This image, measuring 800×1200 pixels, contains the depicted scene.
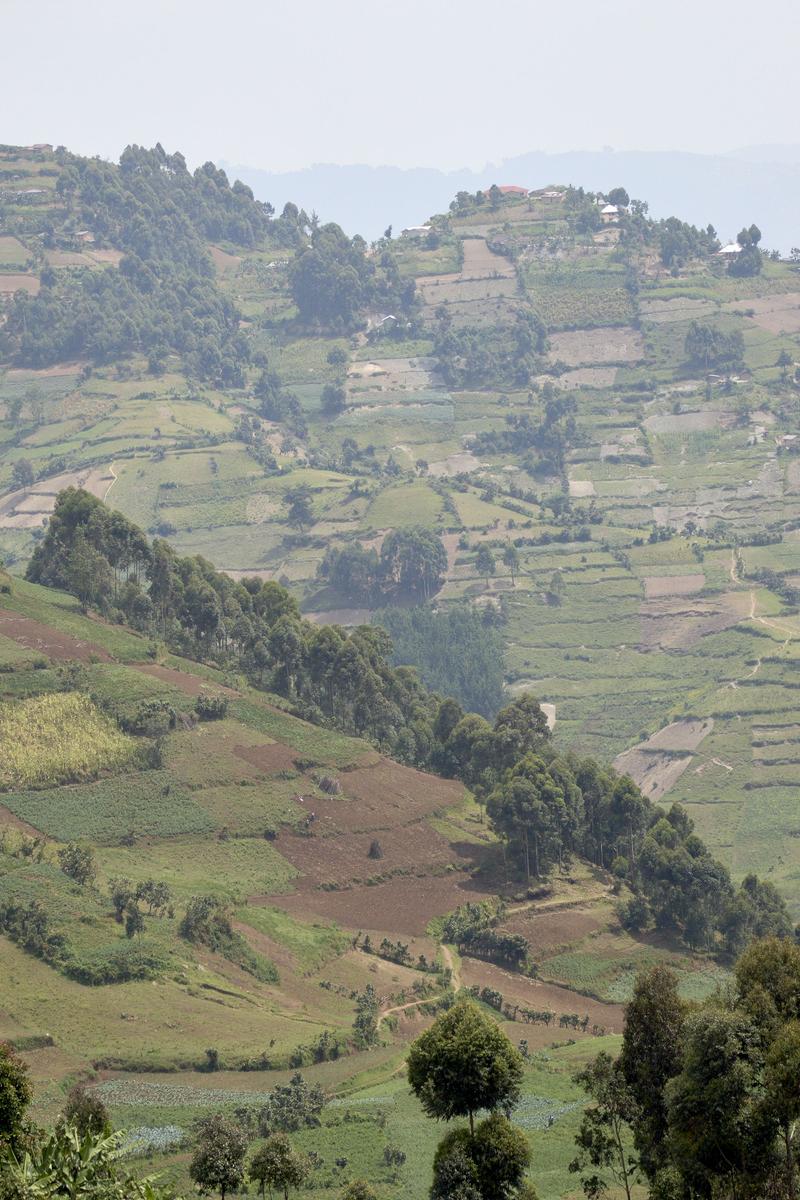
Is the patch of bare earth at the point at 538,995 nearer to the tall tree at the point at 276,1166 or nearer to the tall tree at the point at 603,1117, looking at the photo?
the tall tree at the point at 603,1117

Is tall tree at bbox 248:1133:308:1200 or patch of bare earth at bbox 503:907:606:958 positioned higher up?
tall tree at bbox 248:1133:308:1200

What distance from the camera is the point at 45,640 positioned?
108 metres

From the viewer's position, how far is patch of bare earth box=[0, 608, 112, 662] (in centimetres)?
10612

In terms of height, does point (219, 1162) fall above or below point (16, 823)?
above

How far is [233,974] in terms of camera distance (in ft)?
263

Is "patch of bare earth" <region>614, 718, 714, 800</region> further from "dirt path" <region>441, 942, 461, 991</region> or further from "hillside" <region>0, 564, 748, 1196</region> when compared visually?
"dirt path" <region>441, 942, 461, 991</region>

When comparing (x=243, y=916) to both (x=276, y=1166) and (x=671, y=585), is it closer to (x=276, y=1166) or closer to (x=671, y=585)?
(x=276, y=1166)

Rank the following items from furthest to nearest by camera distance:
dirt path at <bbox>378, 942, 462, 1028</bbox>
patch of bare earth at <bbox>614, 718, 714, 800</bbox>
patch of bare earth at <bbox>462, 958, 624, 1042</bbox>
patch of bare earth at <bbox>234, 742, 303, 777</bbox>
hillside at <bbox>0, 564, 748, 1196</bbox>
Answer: patch of bare earth at <bbox>614, 718, 714, 800</bbox>, patch of bare earth at <bbox>234, 742, 303, 777</bbox>, patch of bare earth at <bbox>462, 958, 624, 1042</bbox>, dirt path at <bbox>378, 942, 462, 1028</bbox>, hillside at <bbox>0, 564, 748, 1196</bbox>

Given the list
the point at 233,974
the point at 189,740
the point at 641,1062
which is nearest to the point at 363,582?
the point at 189,740

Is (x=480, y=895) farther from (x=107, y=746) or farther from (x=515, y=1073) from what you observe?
(x=515, y=1073)

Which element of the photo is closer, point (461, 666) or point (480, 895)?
point (480, 895)

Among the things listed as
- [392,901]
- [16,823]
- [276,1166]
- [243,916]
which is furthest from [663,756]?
[276,1166]

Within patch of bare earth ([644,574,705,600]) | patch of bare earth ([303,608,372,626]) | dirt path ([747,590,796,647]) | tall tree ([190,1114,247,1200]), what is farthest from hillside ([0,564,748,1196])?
patch of bare earth ([644,574,705,600])

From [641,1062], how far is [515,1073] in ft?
19.5
